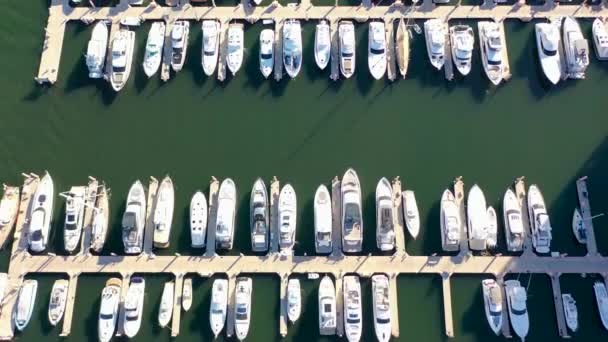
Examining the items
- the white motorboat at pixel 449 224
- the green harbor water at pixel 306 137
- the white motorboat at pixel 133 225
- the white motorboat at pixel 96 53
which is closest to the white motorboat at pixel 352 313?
the green harbor water at pixel 306 137

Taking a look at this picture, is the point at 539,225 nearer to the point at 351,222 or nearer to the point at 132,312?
the point at 351,222

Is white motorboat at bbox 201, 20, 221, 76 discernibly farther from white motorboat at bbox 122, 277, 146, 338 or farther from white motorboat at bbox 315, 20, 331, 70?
white motorboat at bbox 122, 277, 146, 338

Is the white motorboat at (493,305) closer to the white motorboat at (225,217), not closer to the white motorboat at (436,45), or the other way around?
the white motorboat at (436,45)

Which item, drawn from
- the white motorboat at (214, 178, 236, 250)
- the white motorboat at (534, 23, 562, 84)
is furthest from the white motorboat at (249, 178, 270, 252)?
the white motorboat at (534, 23, 562, 84)

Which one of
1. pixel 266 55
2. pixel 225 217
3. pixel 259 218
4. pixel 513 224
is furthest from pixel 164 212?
pixel 513 224

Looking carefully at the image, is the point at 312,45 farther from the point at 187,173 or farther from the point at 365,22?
the point at 187,173

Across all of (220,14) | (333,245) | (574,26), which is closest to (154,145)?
(220,14)
